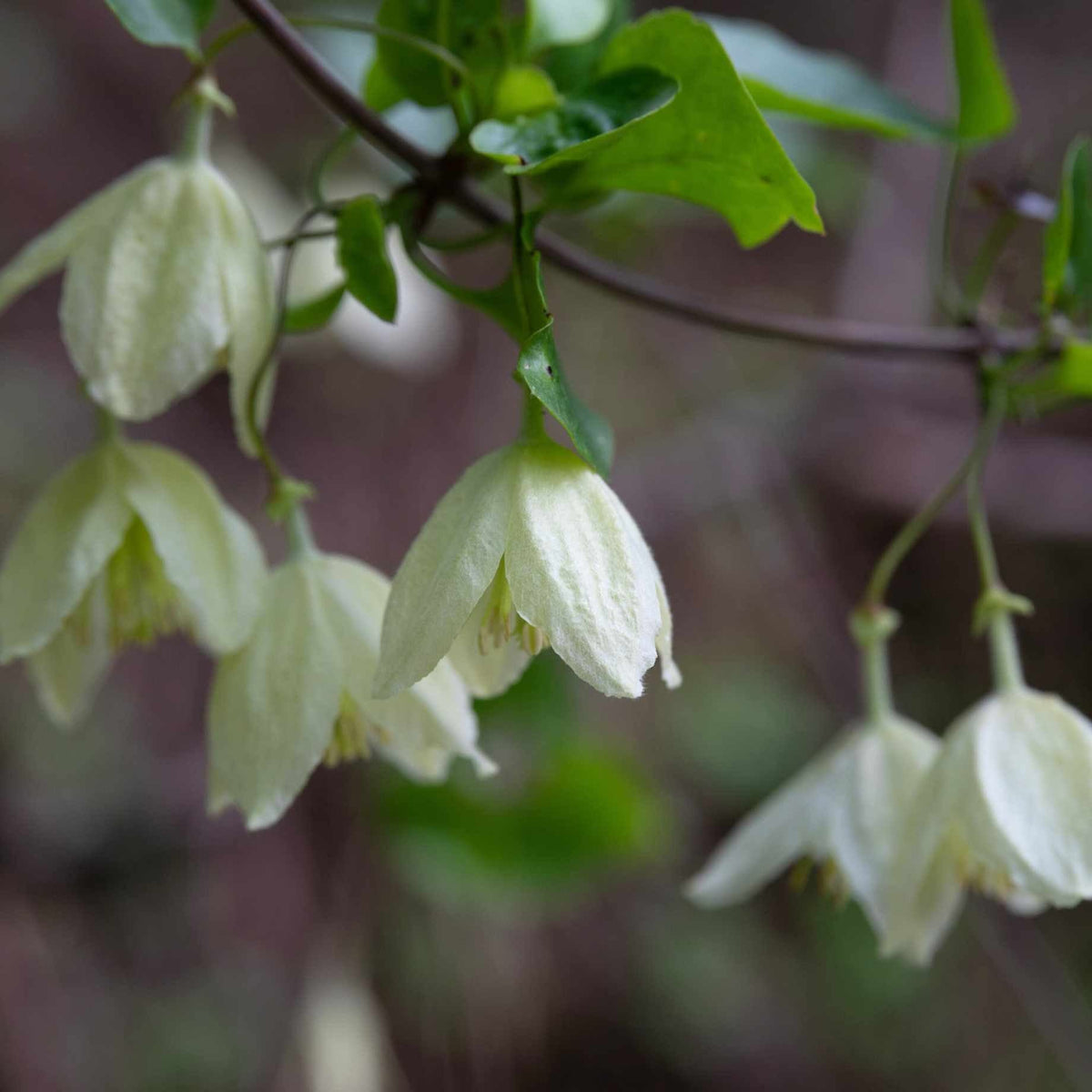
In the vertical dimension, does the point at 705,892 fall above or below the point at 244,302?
below

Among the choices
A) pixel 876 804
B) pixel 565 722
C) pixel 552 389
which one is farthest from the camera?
pixel 565 722

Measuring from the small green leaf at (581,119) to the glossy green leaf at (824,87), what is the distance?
0.17m

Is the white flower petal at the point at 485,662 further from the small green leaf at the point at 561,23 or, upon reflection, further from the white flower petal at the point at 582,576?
the small green leaf at the point at 561,23

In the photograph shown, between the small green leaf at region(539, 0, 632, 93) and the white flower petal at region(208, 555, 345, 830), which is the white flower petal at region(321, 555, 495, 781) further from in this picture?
the small green leaf at region(539, 0, 632, 93)

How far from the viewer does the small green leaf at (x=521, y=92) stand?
66cm

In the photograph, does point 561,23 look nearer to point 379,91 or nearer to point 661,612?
point 379,91

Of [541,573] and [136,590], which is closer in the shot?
[541,573]

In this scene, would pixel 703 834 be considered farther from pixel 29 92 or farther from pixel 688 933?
pixel 29 92

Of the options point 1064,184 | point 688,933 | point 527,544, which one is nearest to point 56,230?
point 527,544

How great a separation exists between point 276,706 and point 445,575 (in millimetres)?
164

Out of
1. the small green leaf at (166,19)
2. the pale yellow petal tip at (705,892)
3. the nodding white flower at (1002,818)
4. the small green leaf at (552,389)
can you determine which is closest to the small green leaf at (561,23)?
the small green leaf at (166,19)

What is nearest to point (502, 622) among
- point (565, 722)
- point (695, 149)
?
point (695, 149)

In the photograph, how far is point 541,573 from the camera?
1.64 ft

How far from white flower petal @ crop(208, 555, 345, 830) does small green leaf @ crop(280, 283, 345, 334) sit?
15 centimetres
